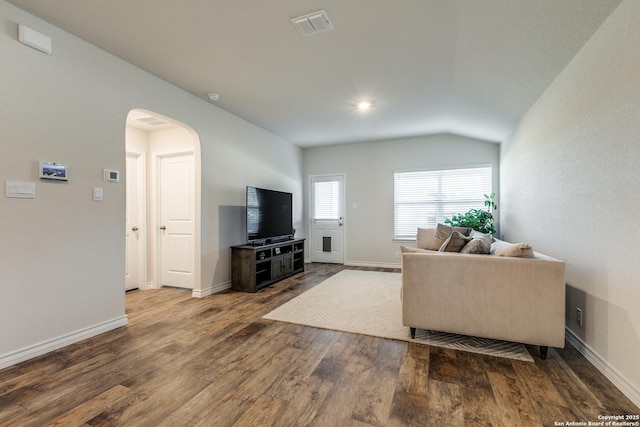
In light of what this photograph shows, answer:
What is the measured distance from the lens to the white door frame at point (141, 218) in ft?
14.4

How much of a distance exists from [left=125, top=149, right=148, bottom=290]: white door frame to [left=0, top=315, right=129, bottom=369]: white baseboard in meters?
1.63

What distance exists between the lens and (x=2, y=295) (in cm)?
207

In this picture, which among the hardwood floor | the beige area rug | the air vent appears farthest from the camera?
the air vent

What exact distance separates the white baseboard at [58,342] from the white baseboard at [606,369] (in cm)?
387

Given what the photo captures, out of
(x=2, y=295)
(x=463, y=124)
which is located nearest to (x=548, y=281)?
(x=463, y=124)

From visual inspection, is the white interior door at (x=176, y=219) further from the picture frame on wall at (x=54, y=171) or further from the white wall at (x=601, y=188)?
the white wall at (x=601, y=188)

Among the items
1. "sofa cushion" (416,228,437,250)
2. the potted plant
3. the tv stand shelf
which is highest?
the potted plant

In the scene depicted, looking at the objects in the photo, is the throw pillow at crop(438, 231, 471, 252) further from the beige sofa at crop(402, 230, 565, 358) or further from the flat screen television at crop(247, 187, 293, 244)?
the flat screen television at crop(247, 187, 293, 244)

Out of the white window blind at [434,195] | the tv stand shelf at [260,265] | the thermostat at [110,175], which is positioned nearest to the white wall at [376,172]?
the white window blind at [434,195]

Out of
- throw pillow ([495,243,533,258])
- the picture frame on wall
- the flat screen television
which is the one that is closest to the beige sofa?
throw pillow ([495,243,533,258])

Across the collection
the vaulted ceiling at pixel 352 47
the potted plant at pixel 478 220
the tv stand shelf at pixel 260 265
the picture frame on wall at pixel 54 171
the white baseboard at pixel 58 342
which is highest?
the vaulted ceiling at pixel 352 47

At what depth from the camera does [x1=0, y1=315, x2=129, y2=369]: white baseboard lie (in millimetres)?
2088

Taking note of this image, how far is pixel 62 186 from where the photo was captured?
242cm

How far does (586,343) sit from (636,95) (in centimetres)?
172
